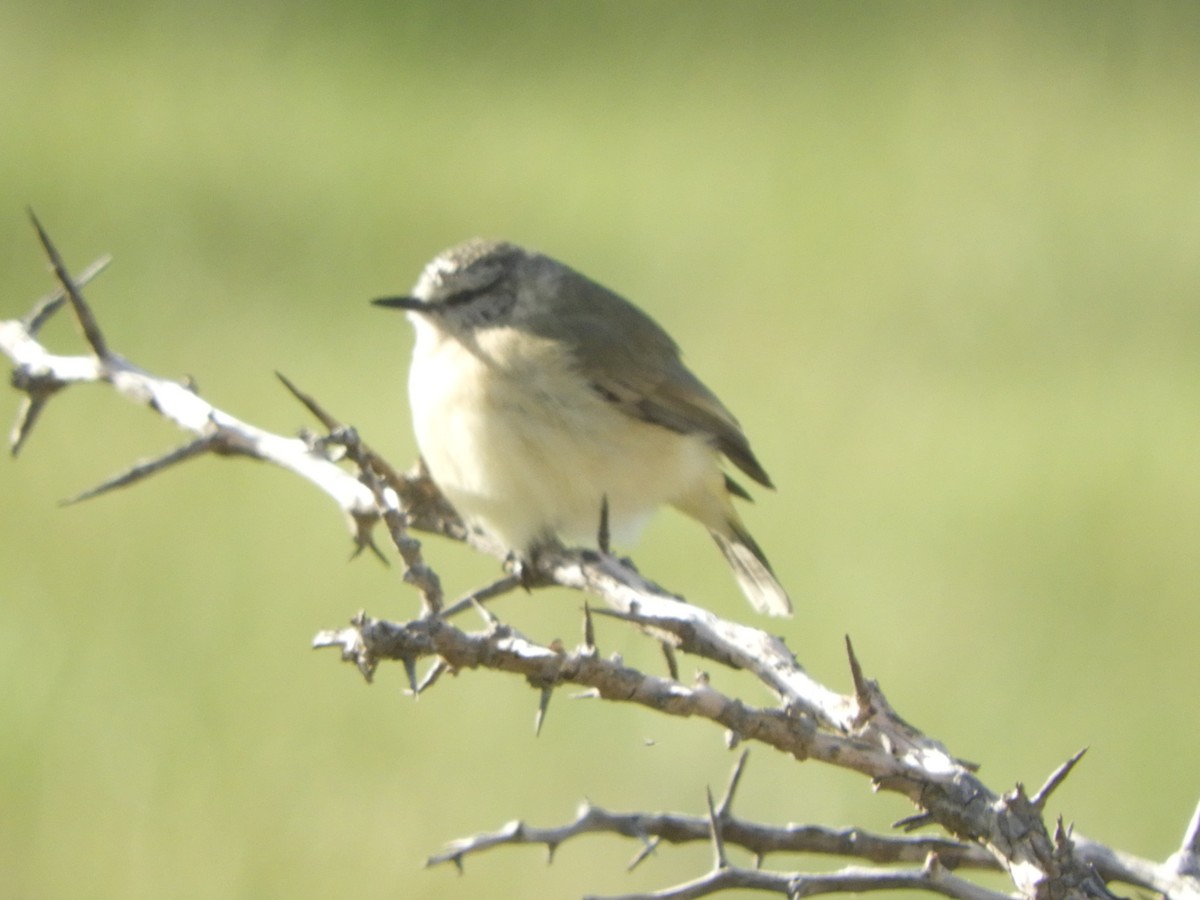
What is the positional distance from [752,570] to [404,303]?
1.27 meters

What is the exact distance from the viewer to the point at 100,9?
36.7 ft

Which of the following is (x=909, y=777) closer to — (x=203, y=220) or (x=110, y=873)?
(x=110, y=873)

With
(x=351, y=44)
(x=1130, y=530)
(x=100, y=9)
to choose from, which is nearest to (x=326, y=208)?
(x=351, y=44)

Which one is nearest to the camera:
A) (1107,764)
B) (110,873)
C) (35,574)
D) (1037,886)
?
(1037,886)

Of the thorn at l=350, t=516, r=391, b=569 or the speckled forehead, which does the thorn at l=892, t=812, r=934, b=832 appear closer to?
the thorn at l=350, t=516, r=391, b=569

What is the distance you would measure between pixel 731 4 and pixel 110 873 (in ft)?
26.3

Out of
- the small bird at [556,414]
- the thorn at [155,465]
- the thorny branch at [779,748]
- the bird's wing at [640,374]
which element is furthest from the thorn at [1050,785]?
the bird's wing at [640,374]

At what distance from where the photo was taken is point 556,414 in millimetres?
4391

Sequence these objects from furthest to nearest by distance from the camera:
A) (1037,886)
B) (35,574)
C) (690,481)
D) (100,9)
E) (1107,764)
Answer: (100,9)
(35,574)
(1107,764)
(690,481)
(1037,886)

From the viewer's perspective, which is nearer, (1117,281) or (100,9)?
(1117,281)

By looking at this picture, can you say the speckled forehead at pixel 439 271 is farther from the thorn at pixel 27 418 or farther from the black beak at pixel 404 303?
the thorn at pixel 27 418

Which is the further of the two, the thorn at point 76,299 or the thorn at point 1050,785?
the thorn at point 76,299

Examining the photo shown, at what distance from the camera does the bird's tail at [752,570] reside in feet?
16.3

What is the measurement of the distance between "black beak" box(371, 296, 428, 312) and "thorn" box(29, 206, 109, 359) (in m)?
1.92
